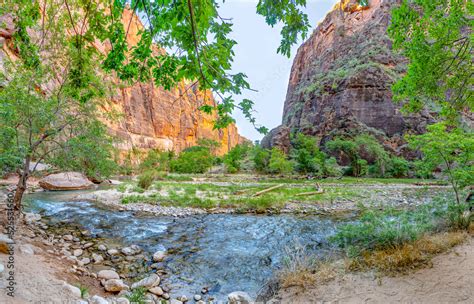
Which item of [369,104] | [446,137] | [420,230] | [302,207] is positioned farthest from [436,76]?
[369,104]

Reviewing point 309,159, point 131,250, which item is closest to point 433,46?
point 131,250

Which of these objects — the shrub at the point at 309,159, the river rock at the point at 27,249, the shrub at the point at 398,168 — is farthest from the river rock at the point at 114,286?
the shrub at the point at 398,168

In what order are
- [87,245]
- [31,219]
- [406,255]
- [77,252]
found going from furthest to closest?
1. [31,219]
2. [87,245]
3. [77,252]
4. [406,255]

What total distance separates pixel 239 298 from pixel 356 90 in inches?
1602

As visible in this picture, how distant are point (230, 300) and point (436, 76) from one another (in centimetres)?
512

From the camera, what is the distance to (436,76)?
396cm

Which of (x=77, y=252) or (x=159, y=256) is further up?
(x=77, y=252)

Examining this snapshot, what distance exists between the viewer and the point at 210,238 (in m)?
5.79

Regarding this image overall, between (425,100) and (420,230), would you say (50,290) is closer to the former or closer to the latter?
(420,230)

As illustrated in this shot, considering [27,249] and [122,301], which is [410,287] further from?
[27,249]

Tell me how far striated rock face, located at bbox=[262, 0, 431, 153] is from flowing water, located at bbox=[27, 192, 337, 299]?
1185 inches

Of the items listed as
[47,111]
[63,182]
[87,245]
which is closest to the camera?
[87,245]

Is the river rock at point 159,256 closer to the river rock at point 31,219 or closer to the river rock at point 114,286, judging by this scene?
the river rock at point 114,286

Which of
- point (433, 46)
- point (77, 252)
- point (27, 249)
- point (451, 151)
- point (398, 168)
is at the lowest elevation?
point (77, 252)
